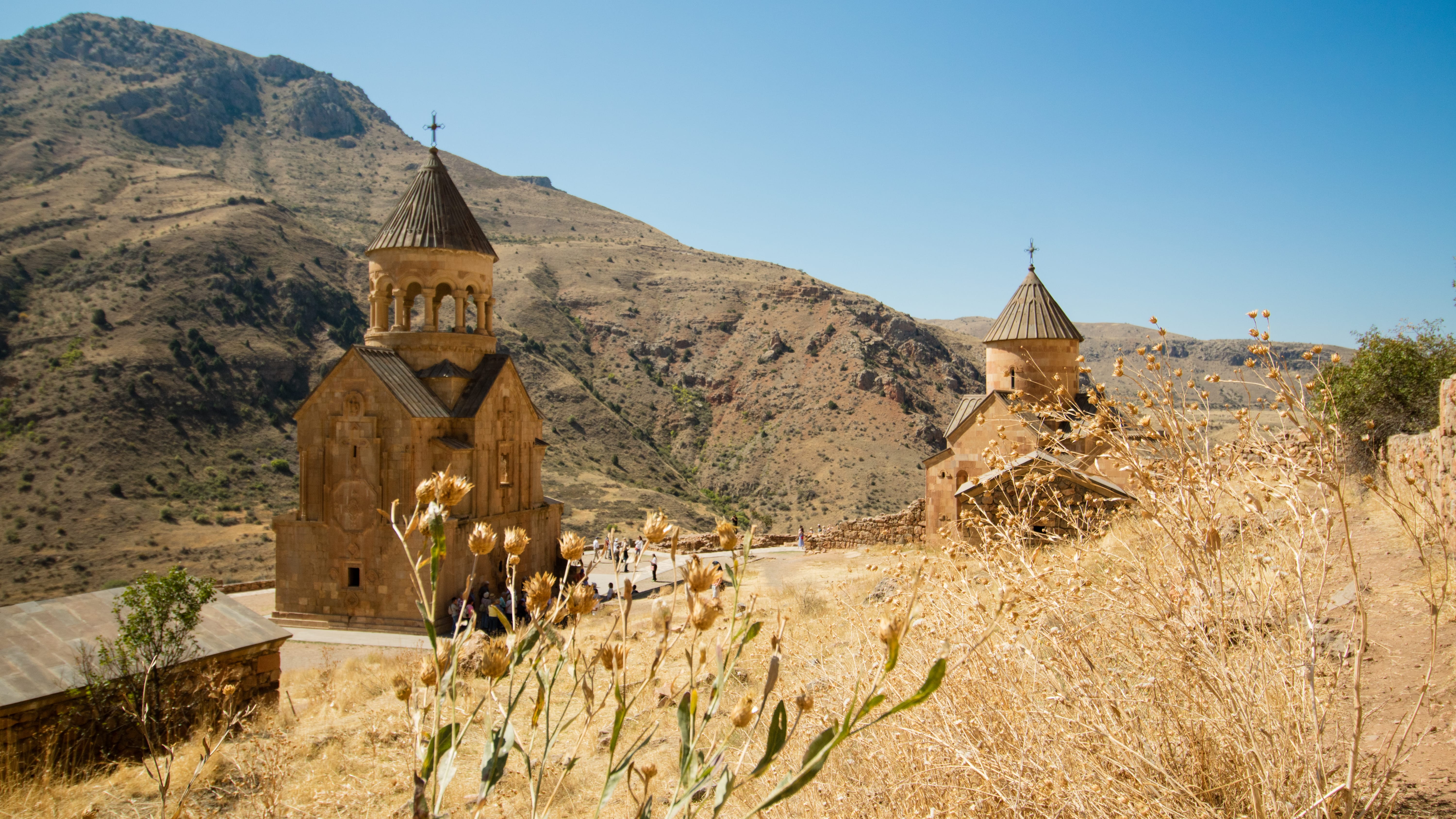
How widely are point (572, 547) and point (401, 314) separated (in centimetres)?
1505

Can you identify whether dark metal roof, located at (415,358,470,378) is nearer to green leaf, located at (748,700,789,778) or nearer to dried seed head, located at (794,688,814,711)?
dried seed head, located at (794,688,814,711)

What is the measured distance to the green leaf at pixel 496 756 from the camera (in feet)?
5.12

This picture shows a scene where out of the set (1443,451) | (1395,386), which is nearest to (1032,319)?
(1395,386)

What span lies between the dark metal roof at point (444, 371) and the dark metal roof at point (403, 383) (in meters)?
0.19

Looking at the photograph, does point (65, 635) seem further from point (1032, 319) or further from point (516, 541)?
point (1032, 319)

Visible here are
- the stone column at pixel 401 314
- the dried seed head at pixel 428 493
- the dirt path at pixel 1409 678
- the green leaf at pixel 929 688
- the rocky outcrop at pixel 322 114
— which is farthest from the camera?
the rocky outcrop at pixel 322 114

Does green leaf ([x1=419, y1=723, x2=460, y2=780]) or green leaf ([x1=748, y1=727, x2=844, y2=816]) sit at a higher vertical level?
green leaf ([x1=748, y1=727, x2=844, y2=816])

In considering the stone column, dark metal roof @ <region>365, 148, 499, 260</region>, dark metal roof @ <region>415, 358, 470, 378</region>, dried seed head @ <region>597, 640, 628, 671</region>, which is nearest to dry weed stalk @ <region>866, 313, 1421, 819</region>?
dried seed head @ <region>597, 640, 628, 671</region>

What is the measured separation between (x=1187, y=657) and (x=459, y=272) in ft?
48.5

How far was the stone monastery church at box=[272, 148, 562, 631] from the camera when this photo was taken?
1370 centimetres

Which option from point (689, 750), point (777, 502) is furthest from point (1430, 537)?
point (777, 502)

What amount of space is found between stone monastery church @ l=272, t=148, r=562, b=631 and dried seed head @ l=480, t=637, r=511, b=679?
11249 mm

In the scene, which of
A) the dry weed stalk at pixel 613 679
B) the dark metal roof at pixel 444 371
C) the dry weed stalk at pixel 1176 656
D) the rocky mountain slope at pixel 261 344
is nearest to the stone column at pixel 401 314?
the dark metal roof at pixel 444 371

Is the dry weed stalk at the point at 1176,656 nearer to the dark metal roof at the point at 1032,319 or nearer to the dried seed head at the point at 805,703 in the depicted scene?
the dried seed head at the point at 805,703
